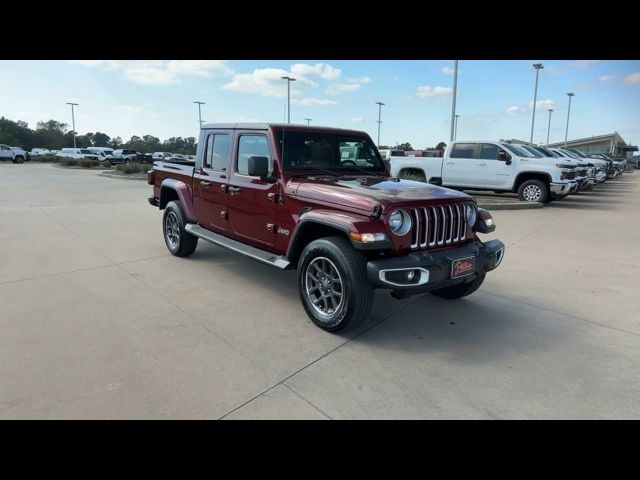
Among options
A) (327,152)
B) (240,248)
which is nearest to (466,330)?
(327,152)

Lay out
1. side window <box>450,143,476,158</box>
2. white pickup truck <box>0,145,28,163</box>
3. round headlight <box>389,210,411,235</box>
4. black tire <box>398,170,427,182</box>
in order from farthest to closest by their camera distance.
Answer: white pickup truck <box>0,145,28,163</box>
black tire <box>398,170,427,182</box>
side window <box>450,143,476,158</box>
round headlight <box>389,210,411,235</box>

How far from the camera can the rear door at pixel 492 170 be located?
1277 centimetres

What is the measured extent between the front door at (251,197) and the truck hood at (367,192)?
0.50 meters

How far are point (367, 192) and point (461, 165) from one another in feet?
34.6

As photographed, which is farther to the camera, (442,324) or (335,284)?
(442,324)

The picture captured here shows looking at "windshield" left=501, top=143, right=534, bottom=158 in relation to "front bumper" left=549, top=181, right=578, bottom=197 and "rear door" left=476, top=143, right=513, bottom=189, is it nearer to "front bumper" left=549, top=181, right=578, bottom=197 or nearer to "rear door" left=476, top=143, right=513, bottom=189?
"rear door" left=476, top=143, right=513, bottom=189

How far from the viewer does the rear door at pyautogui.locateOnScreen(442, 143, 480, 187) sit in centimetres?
1318

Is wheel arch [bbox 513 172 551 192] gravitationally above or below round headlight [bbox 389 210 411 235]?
above

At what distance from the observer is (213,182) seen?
5.39 meters

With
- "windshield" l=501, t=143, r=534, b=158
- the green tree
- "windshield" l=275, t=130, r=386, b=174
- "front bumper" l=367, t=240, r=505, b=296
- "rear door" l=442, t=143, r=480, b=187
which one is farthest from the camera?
the green tree

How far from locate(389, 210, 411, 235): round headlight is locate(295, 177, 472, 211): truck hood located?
9 centimetres

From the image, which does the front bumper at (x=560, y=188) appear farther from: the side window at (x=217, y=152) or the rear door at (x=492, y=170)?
the side window at (x=217, y=152)

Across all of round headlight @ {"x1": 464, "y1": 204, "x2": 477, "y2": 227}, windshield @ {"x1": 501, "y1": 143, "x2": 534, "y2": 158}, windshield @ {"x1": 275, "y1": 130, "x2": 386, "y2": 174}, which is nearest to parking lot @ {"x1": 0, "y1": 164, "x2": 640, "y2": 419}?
round headlight @ {"x1": 464, "y1": 204, "x2": 477, "y2": 227}

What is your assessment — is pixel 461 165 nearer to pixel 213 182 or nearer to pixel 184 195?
pixel 184 195
